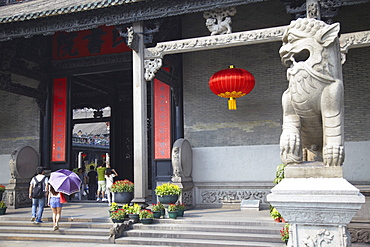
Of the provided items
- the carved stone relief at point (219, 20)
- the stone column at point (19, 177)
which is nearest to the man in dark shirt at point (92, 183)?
the stone column at point (19, 177)

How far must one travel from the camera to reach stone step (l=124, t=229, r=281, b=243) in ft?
20.0

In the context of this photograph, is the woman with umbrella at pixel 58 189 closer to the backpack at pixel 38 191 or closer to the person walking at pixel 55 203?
the person walking at pixel 55 203

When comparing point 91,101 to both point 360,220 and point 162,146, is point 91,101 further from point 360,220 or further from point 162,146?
point 360,220

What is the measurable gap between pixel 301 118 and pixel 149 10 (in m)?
5.15

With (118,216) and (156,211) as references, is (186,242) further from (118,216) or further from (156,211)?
(118,216)

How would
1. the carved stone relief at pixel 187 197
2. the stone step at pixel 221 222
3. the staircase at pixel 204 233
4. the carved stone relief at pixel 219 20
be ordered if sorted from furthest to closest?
the carved stone relief at pixel 187 197
the carved stone relief at pixel 219 20
the stone step at pixel 221 222
the staircase at pixel 204 233

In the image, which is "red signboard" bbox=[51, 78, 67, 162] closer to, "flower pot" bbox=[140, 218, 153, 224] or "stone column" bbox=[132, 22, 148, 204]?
"stone column" bbox=[132, 22, 148, 204]

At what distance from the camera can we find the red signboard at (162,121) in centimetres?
984

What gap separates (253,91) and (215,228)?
13.3 ft

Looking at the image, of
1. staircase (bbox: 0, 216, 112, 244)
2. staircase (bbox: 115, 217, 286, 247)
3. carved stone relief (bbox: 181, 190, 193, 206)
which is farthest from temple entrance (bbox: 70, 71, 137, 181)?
staircase (bbox: 115, 217, 286, 247)

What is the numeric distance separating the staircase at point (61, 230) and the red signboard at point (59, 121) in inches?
132

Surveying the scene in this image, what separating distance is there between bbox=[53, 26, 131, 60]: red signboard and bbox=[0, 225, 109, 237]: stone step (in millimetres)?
5222

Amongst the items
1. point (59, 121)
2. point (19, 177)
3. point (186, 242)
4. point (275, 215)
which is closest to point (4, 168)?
point (19, 177)

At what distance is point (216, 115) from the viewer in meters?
9.70
